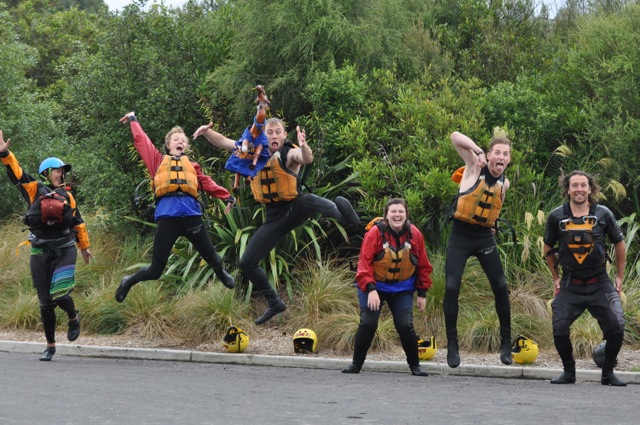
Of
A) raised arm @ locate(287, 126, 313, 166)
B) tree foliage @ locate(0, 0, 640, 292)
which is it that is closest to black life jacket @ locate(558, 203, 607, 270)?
raised arm @ locate(287, 126, 313, 166)

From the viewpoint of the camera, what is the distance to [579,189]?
9.43m

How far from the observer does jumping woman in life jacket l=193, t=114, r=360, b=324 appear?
10742mm

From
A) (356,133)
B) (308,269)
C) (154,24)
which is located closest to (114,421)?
(308,269)

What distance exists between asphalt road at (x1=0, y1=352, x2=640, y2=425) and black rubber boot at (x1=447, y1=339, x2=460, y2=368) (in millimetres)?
172

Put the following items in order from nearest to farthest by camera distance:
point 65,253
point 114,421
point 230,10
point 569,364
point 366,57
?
point 114,421 → point 569,364 → point 65,253 → point 366,57 → point 230,10

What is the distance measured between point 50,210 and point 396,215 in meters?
3.72

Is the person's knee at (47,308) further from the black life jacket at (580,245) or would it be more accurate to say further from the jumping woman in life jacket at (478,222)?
the black life jacket at (580,245)

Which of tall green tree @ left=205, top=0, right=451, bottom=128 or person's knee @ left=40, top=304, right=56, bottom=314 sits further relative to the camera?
tall green tree @ left=205, top=0, right=451, bottom=128

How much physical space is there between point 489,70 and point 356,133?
3.98m

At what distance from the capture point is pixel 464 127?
14344 millimetres

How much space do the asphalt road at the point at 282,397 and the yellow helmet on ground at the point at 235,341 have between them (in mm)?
872

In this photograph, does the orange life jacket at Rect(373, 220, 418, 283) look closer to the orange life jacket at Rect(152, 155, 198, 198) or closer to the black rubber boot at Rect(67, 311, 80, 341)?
the orange life jacket at Rect(152, 155, 198, 198)

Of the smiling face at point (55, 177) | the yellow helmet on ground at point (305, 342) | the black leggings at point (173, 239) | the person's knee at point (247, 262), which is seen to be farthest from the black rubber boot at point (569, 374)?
A: the smiling face at point (55, 177)

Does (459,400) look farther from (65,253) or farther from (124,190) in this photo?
(124,190)
